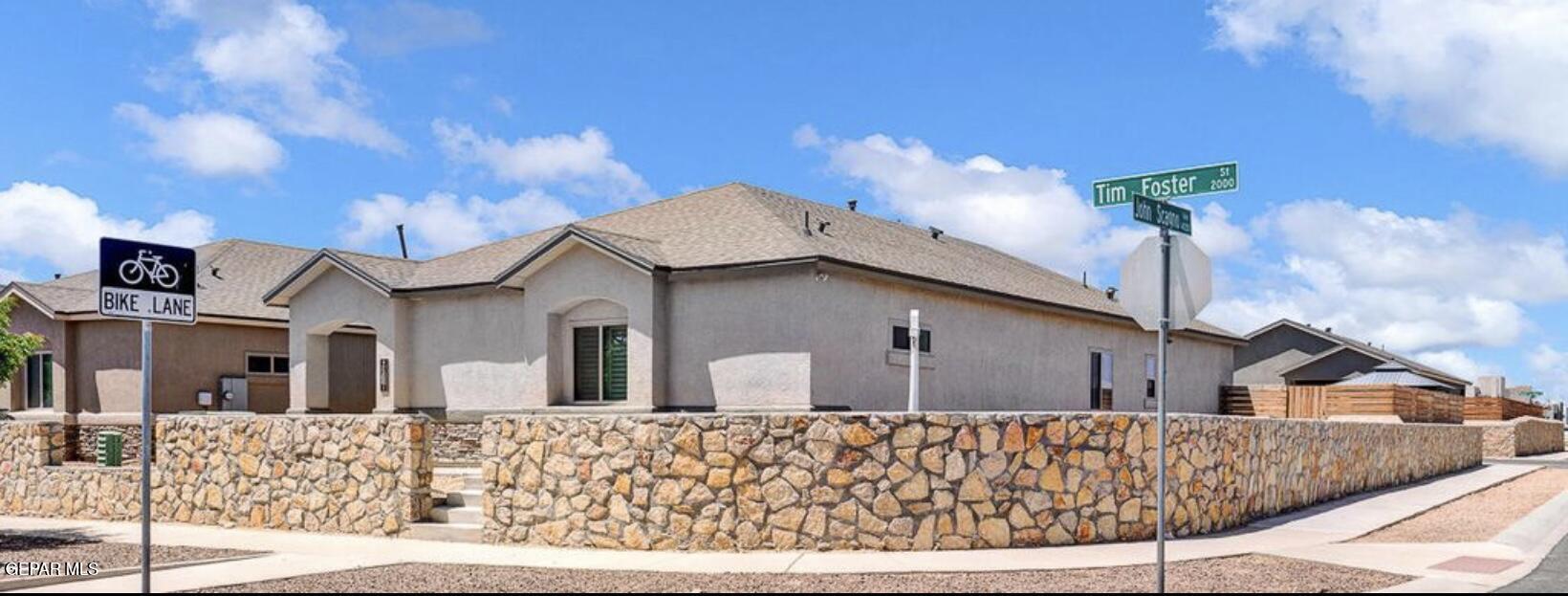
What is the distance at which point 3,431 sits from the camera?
21.2m

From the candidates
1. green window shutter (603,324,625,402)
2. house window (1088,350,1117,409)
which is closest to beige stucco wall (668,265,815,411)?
green window shutter (603,324,625,402)

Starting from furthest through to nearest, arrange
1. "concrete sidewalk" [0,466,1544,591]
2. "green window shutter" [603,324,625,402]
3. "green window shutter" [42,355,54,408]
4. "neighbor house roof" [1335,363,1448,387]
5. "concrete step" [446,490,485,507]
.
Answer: "neighbor house roof" [1335,363,1448,387]
"green window shutter" [42,355,54,408]
"green window shutter" [603,324,625,402]
"concrete step" [446,490,485,507]
"concrete sidewalk" [0,466,1544,591]

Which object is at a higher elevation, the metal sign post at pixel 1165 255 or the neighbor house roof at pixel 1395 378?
the metal sign post at pixel 1165 255

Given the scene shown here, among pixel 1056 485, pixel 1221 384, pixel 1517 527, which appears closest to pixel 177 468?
pixel 1056 485

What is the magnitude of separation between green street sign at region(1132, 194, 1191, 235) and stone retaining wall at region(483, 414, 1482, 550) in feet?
11.1

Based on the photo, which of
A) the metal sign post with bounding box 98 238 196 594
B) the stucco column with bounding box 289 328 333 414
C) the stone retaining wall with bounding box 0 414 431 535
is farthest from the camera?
the stucco column with bounding box 289 328 333 414

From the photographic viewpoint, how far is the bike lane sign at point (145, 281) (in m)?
9.91

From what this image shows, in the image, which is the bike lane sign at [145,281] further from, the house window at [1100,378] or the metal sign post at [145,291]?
the house window at [1100,378]

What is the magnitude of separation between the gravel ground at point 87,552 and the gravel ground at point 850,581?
2.63m

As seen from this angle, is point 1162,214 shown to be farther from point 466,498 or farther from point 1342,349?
point 1342,349

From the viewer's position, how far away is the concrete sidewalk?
40.1 ft

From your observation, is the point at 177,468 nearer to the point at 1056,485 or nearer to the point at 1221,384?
the point at 1056,485

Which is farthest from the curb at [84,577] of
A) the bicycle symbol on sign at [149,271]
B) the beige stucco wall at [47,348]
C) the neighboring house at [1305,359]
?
the neighboring house at [1305,359]

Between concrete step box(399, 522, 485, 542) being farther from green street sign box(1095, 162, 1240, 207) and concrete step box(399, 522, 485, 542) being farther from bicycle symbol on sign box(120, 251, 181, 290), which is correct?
green street sign box(1095, 162, 1240, 207)
